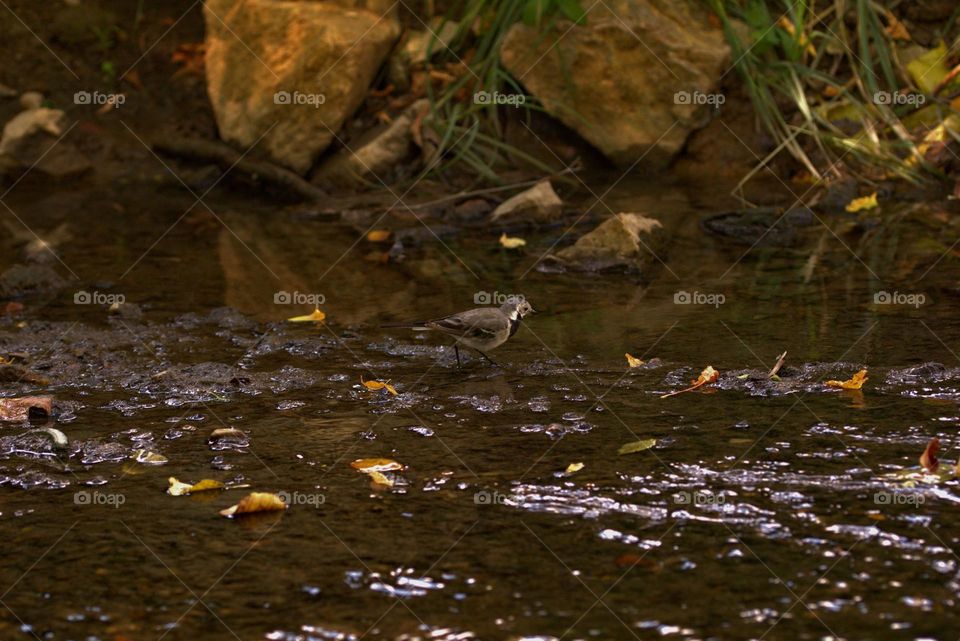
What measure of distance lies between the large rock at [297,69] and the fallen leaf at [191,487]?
517cm

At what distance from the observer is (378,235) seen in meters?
7.07

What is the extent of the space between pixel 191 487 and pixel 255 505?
0.93 feet

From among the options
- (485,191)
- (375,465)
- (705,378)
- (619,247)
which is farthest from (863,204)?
(375,465)

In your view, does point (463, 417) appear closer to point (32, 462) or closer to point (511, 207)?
point (32, 462)

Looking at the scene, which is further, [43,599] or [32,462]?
[32,462]

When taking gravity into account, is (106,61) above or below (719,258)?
above

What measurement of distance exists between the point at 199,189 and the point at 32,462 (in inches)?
199

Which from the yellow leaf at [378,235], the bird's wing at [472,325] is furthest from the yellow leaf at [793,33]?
the bird's wing at [472,325]

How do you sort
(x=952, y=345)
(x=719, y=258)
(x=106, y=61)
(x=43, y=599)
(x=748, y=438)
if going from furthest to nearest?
(x=106, y=61) → (x=719, y=258) → (x=952, y=345) → (x=748, y=438) → (x=43, y=599)

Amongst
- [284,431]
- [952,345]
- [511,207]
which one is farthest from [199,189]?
[952,345]

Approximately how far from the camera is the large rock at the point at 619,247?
19.7ft

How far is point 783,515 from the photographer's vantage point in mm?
3090

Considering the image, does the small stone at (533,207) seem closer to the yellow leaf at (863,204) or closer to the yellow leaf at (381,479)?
the yellow leaf at (863,204)

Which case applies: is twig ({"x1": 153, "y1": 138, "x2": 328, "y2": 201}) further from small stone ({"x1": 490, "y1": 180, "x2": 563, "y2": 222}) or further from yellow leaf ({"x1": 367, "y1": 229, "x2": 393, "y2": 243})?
small stone ({"x1": 490, "y1": 180, "x2": 563, "y2": 222})
